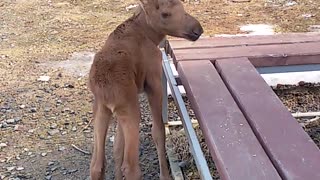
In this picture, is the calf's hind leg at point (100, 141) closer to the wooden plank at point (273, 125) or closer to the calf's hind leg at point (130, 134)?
the calf's hind leg at point (130, 134)

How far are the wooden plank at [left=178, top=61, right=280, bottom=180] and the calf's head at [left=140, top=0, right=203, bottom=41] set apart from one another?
0.27 metres

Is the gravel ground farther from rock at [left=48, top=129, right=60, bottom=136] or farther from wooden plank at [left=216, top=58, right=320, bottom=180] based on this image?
rock at [left=48, top=129, right=60, bottom=136]

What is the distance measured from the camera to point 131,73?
3.01 metres

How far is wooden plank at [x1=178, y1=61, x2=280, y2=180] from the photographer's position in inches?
91.9

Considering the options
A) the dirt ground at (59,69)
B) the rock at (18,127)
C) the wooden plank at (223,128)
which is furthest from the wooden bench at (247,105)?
the rock at (18,127)

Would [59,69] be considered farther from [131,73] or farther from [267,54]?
→ [131,73]

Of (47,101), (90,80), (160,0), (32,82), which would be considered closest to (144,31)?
(160,0)

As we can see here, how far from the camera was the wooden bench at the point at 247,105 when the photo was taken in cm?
236

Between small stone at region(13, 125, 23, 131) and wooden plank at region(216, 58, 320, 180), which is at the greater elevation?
wooden plank at region(216, 58, 320, 180)

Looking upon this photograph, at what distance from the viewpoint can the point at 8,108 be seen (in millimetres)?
4641

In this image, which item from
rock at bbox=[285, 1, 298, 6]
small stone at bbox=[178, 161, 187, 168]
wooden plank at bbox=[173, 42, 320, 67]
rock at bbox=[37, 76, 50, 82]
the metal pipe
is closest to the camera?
the metal pipe

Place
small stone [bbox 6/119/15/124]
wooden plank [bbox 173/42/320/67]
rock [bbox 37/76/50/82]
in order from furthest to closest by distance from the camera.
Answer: rock [bbox 37/76/50/82] < small stone [bbox 6/119/15/124] < wooden plank [bbox 173/42/320/67]

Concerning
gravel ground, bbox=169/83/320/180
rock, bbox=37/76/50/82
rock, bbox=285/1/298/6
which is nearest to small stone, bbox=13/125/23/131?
rock, bbox=37/76/50/82

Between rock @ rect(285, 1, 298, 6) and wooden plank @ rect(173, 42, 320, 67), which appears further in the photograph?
rock @ rect(285, 1, 298, 6)
